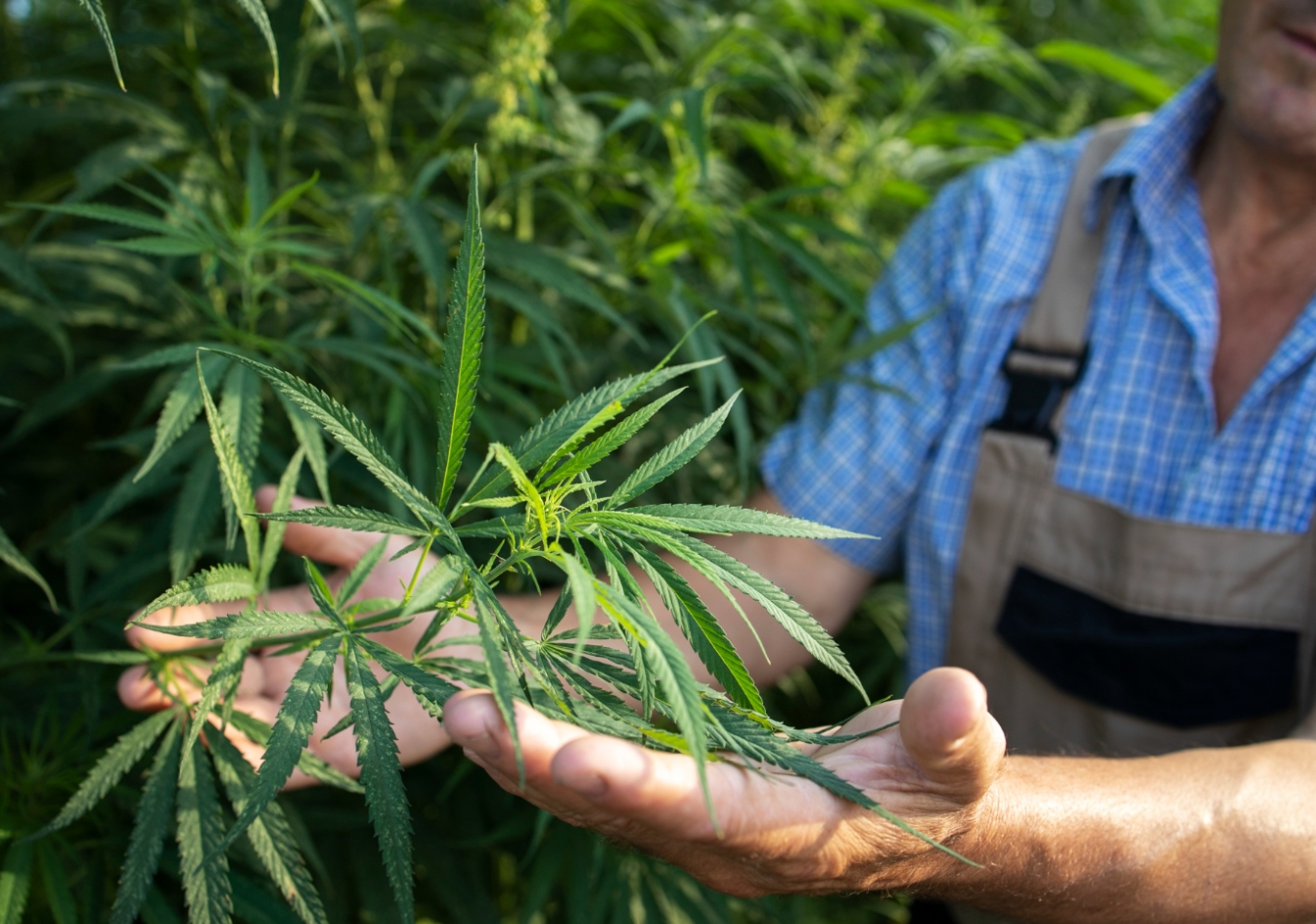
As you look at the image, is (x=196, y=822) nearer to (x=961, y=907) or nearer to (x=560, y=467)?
(x=560, y=467)

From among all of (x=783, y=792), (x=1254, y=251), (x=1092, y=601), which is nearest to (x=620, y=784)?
(x=783, y=792)

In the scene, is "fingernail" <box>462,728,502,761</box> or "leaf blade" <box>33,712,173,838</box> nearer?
"fingernail" <box>462,728,502,761</box>

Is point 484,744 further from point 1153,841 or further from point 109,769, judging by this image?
point 1153,841

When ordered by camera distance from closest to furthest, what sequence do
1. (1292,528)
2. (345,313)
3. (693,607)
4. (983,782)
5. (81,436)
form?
(693,607), (983,782), (345,313), (1292,528), (81,436)

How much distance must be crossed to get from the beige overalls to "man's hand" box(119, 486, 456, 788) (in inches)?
29.3

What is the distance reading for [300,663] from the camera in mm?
970

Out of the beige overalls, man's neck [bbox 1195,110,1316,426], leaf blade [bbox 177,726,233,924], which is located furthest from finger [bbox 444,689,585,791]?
man's neck [bbox 1195,110,1316,426]

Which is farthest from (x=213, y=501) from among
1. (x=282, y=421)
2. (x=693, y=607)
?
(x=693, y=607)

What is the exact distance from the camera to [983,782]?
72cm

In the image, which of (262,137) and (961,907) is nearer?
(262,137)

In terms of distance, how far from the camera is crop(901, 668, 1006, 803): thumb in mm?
648

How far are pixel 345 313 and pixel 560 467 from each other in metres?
0.57

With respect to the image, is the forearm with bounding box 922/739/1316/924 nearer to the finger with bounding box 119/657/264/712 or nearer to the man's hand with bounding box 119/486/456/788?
the man's hand with bounding box 119/486/456/788

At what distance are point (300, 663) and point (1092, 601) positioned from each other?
98 centimetres
